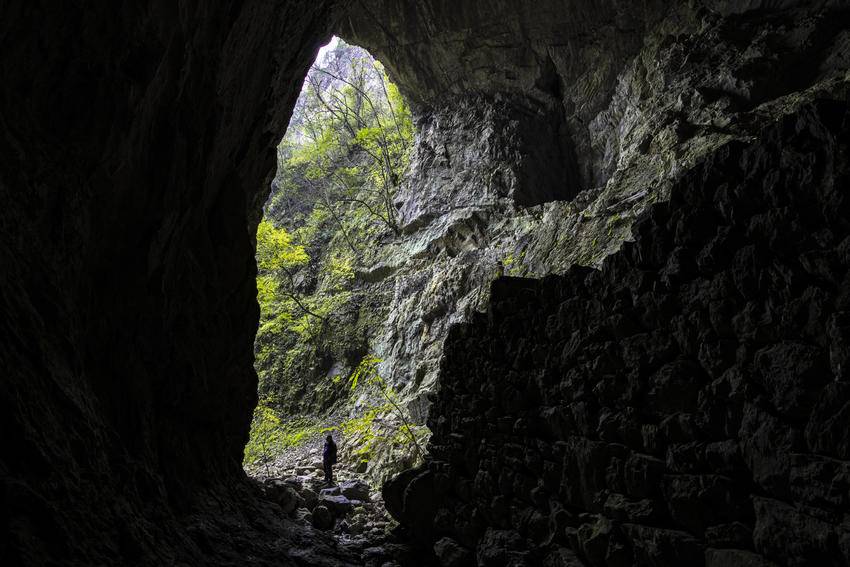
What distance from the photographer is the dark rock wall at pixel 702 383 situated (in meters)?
2.34

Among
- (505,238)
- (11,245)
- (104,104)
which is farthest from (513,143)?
(11,245)

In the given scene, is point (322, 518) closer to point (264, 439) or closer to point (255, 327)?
point (255, 327)

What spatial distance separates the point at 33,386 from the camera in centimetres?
334

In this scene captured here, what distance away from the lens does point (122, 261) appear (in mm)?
5230

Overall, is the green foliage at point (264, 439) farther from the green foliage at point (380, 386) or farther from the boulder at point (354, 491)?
the boulder at point (354, 491)

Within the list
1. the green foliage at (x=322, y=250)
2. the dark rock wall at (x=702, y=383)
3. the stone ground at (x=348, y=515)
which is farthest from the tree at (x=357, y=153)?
the dark rock wall at (x=702, y=383)

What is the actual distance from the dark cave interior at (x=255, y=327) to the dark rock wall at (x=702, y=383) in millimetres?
14

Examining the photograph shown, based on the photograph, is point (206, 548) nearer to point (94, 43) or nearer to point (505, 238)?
point (94, 43)

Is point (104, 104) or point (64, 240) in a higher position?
point (104, 104)

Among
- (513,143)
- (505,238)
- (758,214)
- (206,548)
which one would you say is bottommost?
(206,548)

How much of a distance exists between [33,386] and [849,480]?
4150 millimetres

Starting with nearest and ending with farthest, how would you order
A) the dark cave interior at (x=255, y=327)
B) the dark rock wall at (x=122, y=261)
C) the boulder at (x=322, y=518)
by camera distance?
the dark cave interior at (x=255, y=327) → the dark rock wall at (x=122, y=261) → the boulder at (x=322, y=518)

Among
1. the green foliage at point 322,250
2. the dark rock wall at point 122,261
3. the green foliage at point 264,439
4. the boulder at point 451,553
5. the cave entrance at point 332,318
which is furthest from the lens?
the green foliage at point 322,250

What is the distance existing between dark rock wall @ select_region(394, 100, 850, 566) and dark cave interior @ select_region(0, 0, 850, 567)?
0.04ft
